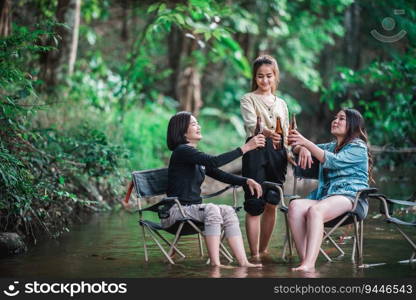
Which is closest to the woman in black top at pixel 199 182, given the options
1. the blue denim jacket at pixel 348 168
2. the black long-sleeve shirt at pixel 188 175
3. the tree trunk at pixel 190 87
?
the black long-sleeve shirt at pixel 188 175

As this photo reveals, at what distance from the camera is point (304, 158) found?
19.3ft

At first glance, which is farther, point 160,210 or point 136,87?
point 136,87

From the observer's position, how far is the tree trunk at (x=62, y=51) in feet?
36.4


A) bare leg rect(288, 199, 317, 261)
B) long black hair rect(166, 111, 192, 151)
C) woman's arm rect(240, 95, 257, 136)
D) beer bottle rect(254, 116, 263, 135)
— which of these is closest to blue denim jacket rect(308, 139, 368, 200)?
bare leg rect(288, 199, 317, 261)

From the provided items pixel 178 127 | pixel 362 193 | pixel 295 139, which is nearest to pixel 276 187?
pixel 295 139

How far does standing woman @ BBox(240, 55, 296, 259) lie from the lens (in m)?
6.05

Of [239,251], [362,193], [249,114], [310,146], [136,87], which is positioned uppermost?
[136,87]

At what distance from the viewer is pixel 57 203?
24.3 feet

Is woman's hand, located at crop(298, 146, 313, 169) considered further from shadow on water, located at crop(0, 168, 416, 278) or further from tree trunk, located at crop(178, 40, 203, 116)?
tree trunk, located at crop(178, 40, 203, 116)

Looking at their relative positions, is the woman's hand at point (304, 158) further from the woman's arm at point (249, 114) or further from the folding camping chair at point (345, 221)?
the woman's arm at point (249, 114)

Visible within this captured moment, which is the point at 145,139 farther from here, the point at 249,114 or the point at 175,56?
the point at 175,56

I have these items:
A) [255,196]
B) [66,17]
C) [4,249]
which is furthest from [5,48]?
[66,17]

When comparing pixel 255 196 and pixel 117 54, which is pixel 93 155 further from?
pixel 117 54

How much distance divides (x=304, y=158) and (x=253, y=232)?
0.78 m
